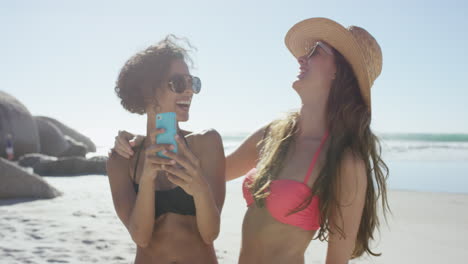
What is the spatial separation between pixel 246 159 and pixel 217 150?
89cm

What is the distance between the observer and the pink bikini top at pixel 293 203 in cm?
283

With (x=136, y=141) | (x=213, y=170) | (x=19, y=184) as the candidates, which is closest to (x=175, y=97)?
(x=136, y=141)

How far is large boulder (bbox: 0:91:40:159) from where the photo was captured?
18.8m

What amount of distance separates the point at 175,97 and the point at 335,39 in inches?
47.5

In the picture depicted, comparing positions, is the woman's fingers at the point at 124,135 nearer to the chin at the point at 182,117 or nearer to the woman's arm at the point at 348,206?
the chin at the point at 182,117

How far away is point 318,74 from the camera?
3.12 m

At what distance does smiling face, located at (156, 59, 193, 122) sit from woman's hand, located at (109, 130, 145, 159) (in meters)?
0.32

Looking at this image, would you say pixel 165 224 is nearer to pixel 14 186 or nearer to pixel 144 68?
pixel 144 68

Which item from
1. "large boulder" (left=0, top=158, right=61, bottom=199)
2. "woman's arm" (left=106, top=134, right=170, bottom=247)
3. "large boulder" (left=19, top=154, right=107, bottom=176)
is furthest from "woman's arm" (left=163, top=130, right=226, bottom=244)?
"large boulder" (left=19, top=154, right=107, bottom=176)

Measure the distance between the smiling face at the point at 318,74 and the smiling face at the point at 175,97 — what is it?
81 cm

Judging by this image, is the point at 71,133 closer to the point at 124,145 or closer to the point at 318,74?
the point at 124,145

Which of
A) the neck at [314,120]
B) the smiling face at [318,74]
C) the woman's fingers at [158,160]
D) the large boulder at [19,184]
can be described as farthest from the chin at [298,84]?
the large boulder at [19,184]

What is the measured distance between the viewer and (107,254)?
18.5ft

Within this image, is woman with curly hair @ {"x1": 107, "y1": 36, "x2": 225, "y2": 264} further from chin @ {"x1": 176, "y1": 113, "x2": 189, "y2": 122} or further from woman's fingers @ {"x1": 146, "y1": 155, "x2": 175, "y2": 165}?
woman's fingers @ {"x1": 146, "y1": 155, "x2": 175, "y2": 165}
